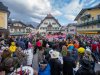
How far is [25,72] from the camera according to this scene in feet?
17.9

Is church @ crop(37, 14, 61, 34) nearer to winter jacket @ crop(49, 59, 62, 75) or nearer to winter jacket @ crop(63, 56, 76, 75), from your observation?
winter jacket @ crop(63, 56, 76, 75)

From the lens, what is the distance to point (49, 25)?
96.0 meters

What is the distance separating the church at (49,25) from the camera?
9668cm

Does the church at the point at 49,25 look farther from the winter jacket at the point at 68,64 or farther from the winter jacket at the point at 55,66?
the winter jacket at the point at 55,66

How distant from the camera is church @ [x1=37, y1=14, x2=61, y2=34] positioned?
96675 mm

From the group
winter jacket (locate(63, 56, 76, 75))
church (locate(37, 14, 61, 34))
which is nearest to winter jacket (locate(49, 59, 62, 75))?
winter jacket (locate(63, 56, 76, 75))

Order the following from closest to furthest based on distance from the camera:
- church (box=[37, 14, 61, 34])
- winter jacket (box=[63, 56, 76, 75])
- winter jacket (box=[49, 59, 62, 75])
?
1. winter jacket (box=[49, 59, 62, 75])
2. winter jacket (box=[63, 56, 76, 75])
3. church (box=[37, 14, 61, 34])

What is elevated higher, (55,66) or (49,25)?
(49,25)

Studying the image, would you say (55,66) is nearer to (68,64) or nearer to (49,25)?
(68,64)

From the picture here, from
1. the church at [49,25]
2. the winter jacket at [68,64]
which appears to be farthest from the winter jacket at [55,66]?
the church at [49,25]

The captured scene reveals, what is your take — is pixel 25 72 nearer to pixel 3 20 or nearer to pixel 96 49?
pixel 96 49

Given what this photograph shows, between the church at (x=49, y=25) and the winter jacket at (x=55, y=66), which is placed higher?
the church at (x=49, y=25)

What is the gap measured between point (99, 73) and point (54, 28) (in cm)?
9358

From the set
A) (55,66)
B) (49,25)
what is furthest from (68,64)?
(49,25)
